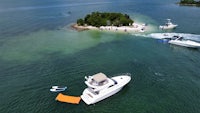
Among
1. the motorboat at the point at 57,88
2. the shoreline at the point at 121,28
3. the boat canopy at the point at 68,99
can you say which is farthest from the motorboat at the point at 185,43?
the boat canopy at the point at 68,99

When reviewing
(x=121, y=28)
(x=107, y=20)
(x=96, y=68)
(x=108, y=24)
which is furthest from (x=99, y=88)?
(x=107, y=20)

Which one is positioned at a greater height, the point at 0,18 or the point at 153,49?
the point at 0,18

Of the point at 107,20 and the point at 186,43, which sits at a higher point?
the point at 107,20

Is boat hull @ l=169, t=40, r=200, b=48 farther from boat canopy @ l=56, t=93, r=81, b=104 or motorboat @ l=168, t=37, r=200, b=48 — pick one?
boat canopy @ l=56, t=93, r=81, b=104

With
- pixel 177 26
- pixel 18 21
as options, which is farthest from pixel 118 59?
pixel 18 21

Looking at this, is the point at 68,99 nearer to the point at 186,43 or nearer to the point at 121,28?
the point at 186,43

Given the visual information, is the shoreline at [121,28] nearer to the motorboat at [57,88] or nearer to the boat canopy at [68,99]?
the motorboat at [57,88]

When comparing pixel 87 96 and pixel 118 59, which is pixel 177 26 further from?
pixel 87 96
